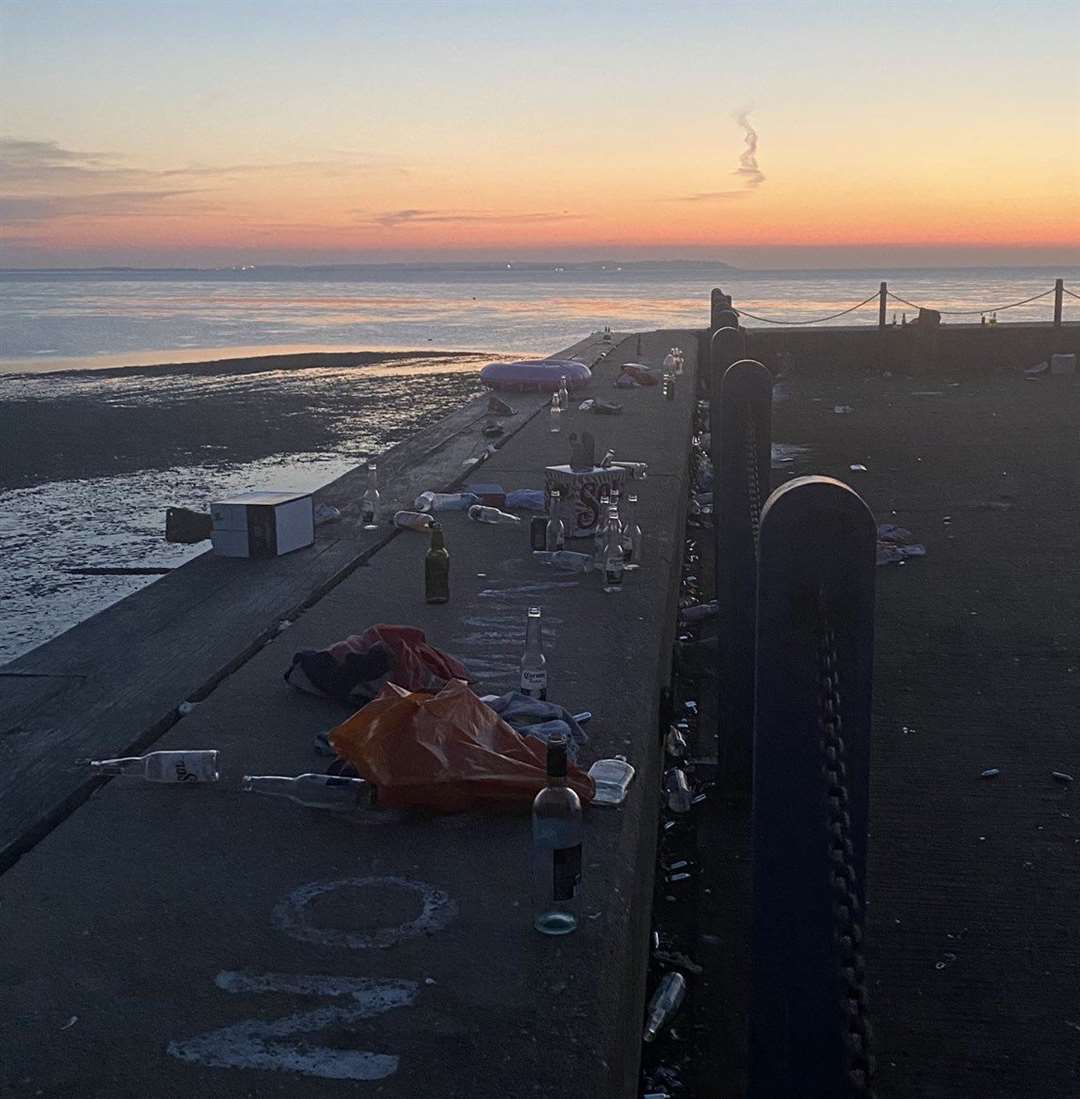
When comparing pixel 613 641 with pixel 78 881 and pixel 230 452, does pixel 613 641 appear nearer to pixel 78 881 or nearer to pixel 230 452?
pixel 78 881

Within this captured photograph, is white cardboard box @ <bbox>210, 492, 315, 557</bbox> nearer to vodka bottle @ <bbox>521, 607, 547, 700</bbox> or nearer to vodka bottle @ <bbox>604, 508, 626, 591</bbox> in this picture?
vodka bottle @ <bbox>604, 508, 626, 591</bbox>

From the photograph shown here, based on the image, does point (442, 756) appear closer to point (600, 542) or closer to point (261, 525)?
point (600, 542)

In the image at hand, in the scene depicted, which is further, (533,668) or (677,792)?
(677,792)

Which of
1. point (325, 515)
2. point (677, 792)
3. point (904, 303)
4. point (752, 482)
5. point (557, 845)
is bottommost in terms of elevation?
point (677, 792)

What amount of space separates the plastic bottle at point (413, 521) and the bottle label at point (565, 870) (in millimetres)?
5318

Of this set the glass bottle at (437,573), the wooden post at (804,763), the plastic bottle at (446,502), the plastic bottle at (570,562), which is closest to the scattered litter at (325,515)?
the plastic bottle at (446,502)

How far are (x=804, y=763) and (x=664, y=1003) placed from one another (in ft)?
7.86

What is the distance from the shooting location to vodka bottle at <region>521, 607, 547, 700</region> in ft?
16.9

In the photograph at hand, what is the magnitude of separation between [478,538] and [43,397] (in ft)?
67.3

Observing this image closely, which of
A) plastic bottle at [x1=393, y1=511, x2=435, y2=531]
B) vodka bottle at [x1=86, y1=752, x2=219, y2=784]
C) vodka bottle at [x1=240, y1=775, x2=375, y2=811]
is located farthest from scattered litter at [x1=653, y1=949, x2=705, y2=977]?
plastic bottle at [x1=393, y1=511, x2=435, y2=531]

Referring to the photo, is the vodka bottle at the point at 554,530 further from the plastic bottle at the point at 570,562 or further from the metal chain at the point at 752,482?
the metal chain at the point at 752,482

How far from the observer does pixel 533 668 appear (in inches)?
203

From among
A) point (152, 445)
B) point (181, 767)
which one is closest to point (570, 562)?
point (181, 767)

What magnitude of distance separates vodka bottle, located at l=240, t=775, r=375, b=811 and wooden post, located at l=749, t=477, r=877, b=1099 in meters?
1.92
